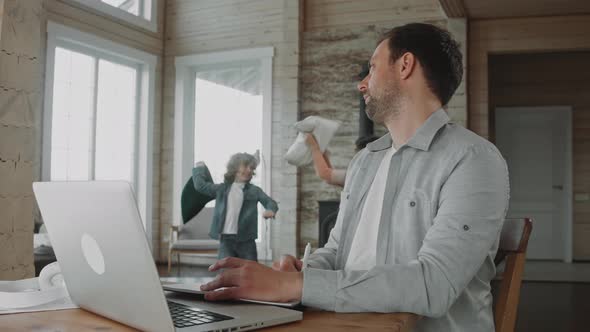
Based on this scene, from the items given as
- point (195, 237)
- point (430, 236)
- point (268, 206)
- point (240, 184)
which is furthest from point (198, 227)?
point (430, 236)

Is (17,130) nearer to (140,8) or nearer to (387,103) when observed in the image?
(387,103)

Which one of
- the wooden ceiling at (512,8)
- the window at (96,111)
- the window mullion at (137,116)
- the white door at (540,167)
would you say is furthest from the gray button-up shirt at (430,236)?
the white door at (540,167)

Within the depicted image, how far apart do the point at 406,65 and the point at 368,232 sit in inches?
16.3

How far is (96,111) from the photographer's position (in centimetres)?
784

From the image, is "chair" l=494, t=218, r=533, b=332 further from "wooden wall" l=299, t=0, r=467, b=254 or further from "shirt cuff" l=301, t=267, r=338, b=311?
"wooden wall" l=299, t=0, r=467, b=254

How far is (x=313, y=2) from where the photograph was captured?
7.92 meters

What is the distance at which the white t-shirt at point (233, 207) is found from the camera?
5598mm

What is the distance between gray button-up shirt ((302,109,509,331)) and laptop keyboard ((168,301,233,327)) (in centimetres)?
18

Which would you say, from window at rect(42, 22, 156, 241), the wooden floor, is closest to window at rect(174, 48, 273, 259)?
window at rect(42, 22, 156, 241)

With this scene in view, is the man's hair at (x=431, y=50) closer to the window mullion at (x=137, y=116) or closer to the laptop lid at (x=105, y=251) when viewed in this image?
Answer: the laptop lid at (x=105, y=251)

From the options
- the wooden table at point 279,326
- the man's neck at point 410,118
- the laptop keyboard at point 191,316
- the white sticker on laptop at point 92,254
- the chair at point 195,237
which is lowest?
the chair at point 195,237

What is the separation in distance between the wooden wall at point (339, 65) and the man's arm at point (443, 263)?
6044 millimetres

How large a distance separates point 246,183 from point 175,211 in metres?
2.95

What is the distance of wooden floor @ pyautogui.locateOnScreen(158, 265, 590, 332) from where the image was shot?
4.62 meters
